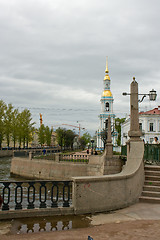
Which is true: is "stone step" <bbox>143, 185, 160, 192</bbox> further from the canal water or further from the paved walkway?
the canal water

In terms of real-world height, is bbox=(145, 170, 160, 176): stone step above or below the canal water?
above

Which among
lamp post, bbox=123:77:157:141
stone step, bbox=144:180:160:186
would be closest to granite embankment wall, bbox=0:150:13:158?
lamp post, bbox=123:77:157:141

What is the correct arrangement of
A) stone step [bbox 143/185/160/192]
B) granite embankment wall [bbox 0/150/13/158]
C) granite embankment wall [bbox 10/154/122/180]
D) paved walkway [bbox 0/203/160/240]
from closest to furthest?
paved walkway [bbox 0/203/160/240] < stone step [bbox 143/185/160/192] < granite embankment wall [bbox 10/154/122/180] < granite embankment wall [bbox 0/150/13/158]

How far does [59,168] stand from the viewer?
25906 millimetres

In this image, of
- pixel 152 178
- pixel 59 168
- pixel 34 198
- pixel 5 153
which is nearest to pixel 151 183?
pixel 152 178

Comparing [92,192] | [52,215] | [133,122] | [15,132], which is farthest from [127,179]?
[15,132]

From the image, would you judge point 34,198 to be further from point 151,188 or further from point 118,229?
point 151,188

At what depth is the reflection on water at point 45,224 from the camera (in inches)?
220

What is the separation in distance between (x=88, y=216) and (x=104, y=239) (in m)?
1.58

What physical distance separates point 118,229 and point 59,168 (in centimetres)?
2068

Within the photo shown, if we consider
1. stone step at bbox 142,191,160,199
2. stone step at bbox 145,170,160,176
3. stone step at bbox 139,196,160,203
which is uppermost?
stone step at bbox 145,170,160,176

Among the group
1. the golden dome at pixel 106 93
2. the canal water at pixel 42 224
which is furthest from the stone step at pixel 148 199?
the golden dome at pixel 106 93

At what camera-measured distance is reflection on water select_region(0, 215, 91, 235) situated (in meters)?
5.59

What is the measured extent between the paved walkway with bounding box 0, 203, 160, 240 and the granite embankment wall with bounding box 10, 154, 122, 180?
1543 centimetres
